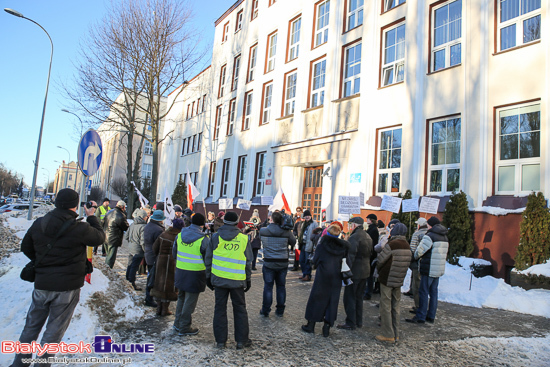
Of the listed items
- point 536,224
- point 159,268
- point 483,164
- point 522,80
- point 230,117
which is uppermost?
point 230,117

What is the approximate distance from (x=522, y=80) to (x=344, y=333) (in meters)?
9.03

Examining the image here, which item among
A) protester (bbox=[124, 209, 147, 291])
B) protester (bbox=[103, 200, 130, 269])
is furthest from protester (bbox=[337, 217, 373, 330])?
protester (bbox=[103, 200, 130, 269])

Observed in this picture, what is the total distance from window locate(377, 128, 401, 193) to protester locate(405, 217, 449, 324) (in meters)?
6.56

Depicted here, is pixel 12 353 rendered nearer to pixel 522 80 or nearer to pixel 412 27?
pixel 522 80

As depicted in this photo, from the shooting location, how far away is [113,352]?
15.6 feet

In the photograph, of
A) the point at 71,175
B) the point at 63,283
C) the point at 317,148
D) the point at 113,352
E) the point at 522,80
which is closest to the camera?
the point at 63,283

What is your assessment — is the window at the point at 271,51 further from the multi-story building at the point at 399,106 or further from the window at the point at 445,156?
the window at the point at 445,156

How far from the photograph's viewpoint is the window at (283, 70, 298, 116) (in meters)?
19.9

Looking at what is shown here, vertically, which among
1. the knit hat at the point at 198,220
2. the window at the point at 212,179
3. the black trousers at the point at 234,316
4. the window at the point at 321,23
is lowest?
the black trousers at the point at 234,316

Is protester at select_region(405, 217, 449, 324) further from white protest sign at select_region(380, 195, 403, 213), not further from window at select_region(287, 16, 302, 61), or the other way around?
window at select_region(287, 16, 302, 61)

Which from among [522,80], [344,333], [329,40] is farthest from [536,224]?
[329,40]

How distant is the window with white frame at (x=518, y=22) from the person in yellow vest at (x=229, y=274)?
10.4m

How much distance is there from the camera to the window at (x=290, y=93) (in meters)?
19.9

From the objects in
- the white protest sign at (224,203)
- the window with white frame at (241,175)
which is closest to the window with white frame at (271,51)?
the window with white frame at (241,175)
